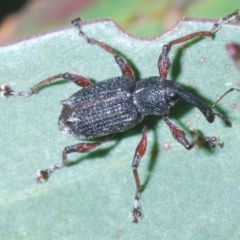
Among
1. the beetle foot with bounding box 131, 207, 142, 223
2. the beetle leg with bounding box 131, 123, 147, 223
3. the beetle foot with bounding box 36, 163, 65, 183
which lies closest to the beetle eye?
the beetle leg with bounding box 131, 123, 147, 223

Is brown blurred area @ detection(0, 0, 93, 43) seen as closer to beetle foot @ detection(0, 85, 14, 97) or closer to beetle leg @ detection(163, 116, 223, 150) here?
beetle foot @ detection(0, 85, 14, 97)

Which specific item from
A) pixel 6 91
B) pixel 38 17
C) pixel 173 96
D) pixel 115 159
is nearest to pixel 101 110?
pixel 115 159

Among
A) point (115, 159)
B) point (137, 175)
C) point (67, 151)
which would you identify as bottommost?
point (137, 175)

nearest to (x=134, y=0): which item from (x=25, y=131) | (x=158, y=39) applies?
(x=158, y=39)

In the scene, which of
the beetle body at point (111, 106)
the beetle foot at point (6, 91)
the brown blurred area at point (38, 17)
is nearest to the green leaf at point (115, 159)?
the beetle foot at point (6, 91)

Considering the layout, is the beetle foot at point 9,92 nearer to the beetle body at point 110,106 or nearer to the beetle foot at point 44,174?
the beetle body at point 110,106

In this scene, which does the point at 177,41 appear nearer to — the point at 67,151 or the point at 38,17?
the point at 67,151
